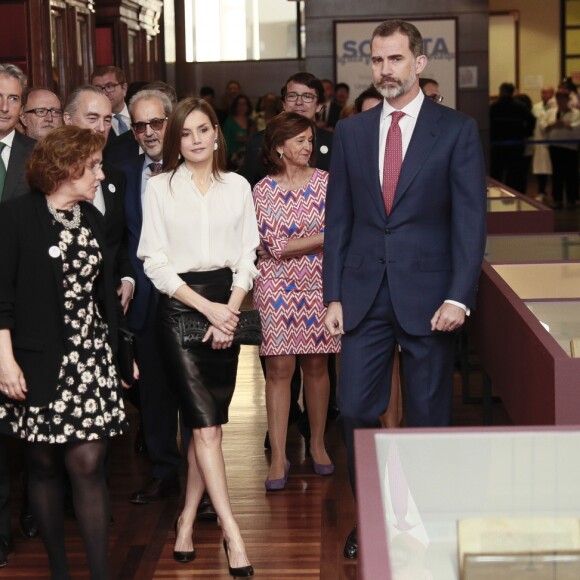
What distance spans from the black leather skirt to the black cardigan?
25.1 inches

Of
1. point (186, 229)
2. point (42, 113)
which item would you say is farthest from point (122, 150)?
point (186, 229)

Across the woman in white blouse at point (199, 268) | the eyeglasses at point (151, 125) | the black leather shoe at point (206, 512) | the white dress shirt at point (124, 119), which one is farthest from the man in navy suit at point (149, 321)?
the white dress shirt at point (124, 119)

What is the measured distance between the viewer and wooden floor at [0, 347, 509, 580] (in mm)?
4578

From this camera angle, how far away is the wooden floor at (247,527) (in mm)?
4578

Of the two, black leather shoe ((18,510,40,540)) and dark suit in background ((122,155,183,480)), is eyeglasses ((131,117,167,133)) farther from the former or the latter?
black leather shoe ((18,510,40,540))

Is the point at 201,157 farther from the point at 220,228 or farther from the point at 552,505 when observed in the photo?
the point at 552,505

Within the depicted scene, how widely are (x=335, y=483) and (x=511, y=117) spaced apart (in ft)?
45.8

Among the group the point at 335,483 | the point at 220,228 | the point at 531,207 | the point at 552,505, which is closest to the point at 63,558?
the point at 220,228

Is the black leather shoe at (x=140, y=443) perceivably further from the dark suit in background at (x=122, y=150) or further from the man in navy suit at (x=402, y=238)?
the man in navy suit at (x=402, y=238)

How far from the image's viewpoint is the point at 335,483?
562cm

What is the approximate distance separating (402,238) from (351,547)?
1228 mm

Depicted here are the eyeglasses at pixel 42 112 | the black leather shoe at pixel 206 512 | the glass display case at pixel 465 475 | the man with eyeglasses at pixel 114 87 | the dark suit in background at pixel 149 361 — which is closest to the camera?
the glass display case at pixel 465 475

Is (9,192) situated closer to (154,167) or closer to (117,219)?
(117,219)

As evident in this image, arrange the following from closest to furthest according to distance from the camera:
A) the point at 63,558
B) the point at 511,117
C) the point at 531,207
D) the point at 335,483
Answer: the point at 63,558 < the point at 335,483 < the point at 531,207 < the point at 511,117
